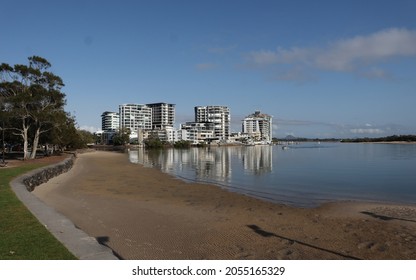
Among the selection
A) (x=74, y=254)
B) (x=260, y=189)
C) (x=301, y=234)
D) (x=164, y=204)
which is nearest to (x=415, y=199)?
(x=260, y=189)

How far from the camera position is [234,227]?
491 inches

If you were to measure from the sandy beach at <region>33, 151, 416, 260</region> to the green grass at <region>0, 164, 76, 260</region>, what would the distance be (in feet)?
6.23

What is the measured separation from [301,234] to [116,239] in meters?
6.02

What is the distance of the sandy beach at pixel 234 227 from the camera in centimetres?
969

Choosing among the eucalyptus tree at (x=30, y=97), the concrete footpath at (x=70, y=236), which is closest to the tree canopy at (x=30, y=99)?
the eucalyptus tree at (x=30, y=97)

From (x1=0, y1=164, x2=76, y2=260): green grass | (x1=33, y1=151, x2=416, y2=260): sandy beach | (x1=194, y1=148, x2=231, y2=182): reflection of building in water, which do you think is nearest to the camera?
(x1=0, y1=164, x2=76, y2=260): green grass

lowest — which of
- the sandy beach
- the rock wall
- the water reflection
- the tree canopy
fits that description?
the water reflection

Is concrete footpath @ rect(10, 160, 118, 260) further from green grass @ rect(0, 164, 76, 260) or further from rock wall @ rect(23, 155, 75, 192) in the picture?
rock wall @ rect(23, 155, 75, 192)

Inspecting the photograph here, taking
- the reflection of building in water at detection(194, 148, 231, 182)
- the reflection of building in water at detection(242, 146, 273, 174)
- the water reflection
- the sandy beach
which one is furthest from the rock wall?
the reflection of building in water at detection(242, 146, 273, 174)

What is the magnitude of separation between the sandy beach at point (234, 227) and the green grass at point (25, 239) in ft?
6.23

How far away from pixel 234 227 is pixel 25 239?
22.3ft

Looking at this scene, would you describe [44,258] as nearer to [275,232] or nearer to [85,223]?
[85,223]

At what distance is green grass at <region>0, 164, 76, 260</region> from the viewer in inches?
282

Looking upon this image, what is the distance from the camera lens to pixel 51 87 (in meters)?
Answer: 46.7
